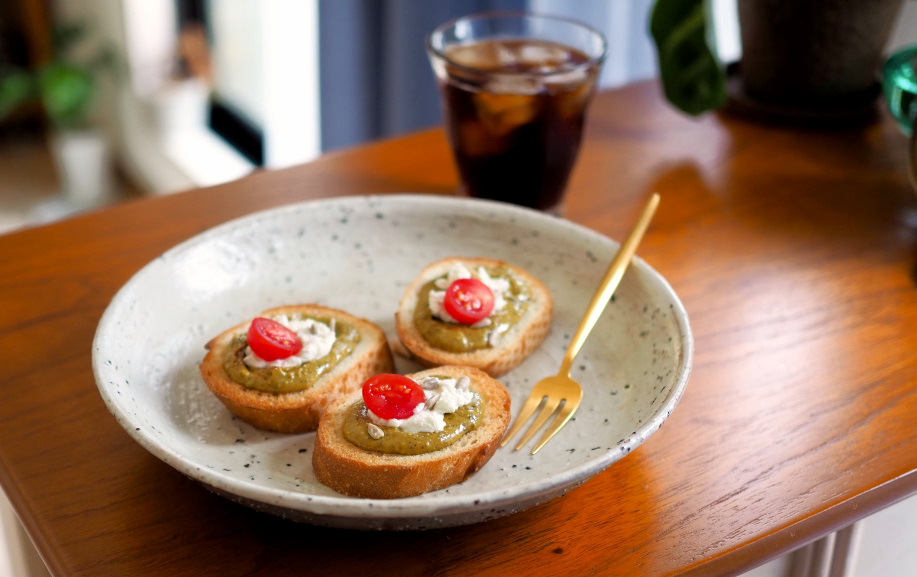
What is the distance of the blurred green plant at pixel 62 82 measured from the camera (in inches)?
159

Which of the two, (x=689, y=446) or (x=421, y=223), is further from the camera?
(x=421, y=223)

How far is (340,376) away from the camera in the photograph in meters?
1.01

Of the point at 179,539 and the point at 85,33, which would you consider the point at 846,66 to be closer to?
the point at 179,539

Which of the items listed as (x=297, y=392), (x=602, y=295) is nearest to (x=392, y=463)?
(x=297, y=392)

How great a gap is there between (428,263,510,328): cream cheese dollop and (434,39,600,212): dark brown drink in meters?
0.28

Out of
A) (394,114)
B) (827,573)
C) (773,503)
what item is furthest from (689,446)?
(394,114)

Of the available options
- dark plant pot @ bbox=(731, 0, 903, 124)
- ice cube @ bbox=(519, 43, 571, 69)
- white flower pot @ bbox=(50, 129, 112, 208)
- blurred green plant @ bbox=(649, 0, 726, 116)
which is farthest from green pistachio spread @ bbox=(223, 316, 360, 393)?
white flower pot @ bbox=(50, 129, 112, 208)

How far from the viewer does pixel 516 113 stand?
4.35 ft

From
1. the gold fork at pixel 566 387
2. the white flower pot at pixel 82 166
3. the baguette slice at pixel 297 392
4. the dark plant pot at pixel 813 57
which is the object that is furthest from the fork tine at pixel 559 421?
the white flower pot at pixel 82 166

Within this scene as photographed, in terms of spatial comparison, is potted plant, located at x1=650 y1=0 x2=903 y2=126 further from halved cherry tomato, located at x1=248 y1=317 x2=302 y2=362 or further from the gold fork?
halved cherry tomato, located at x1=248 y1=317 x2=302 y2=362

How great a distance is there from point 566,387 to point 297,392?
0.31m

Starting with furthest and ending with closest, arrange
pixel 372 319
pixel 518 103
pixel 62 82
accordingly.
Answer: pixel 62 82
pixel 518 103
pixel 372 319

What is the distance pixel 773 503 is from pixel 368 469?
1.38ft

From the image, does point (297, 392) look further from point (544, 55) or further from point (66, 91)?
point (66, 91)
